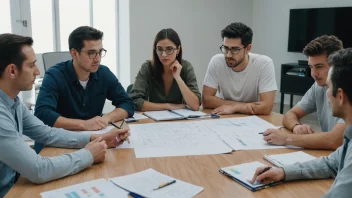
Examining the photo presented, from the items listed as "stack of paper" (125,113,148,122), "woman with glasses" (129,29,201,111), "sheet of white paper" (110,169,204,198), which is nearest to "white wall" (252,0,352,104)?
"woman with glasses" (129,29,201,111)

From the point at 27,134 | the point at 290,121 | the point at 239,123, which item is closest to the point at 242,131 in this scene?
the point at 239,123

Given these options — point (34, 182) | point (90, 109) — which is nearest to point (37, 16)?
point (90, 109)

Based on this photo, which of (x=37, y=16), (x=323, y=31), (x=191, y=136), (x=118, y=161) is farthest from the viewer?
(x=323, y=31)

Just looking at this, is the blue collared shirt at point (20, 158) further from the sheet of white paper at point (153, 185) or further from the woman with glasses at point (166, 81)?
the woman with glasses at point (166, 81)

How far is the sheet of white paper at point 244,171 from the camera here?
48.9 inches

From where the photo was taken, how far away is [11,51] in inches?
53.2

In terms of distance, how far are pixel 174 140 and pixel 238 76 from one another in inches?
42.6

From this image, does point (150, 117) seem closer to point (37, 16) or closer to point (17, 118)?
point (17, 118)

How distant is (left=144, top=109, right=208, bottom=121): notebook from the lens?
2.11 metres

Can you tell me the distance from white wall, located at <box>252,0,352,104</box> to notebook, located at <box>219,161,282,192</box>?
444 cm

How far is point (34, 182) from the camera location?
122cm

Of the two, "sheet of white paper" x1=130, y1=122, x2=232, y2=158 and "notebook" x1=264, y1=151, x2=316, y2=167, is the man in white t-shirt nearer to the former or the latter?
"sheet of white paper" x1=130, y1=122, x2=232, y2=158

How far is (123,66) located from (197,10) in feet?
4.64

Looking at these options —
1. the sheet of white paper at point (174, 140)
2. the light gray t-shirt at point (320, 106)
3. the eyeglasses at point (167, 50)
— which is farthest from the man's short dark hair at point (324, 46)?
the eyeglasses at point (167, 50)
